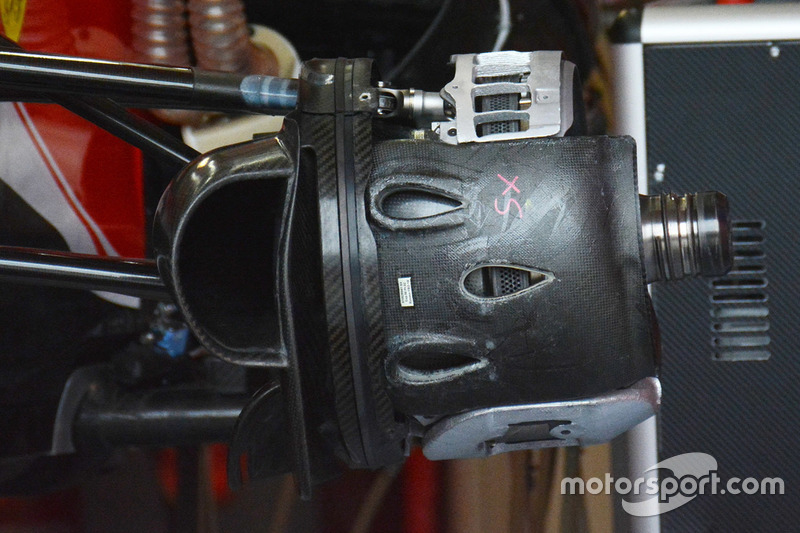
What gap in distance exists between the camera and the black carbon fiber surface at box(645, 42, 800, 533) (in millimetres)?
955

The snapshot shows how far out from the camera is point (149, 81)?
0.67 metres

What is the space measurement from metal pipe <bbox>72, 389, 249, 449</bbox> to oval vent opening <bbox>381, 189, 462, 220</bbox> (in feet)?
1.86

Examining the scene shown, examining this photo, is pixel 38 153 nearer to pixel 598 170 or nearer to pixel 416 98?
pixel 416 98

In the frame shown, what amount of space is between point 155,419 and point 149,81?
0.53 m

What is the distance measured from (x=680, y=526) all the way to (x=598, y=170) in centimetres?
61

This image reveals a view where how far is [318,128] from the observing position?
579 mm

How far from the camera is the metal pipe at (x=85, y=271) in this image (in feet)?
2.29

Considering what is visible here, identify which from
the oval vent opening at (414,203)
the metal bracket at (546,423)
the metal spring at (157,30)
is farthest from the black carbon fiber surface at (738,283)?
the metal spring at (157,30)

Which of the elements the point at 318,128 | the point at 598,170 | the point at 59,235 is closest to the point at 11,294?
the point at 59,235

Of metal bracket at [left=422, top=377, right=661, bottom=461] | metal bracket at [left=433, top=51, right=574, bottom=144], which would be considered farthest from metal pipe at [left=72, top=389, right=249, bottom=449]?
metal bracket at [left=433, top=51, right=574, bottom=144]

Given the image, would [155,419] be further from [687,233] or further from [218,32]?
[687,233]

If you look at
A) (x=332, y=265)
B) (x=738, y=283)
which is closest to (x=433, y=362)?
(x=332, y=265)

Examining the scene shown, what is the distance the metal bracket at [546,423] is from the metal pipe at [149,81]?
287 millimetres

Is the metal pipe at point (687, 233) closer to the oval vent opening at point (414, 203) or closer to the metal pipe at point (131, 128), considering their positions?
the oval vent opening at point (414, 203)
